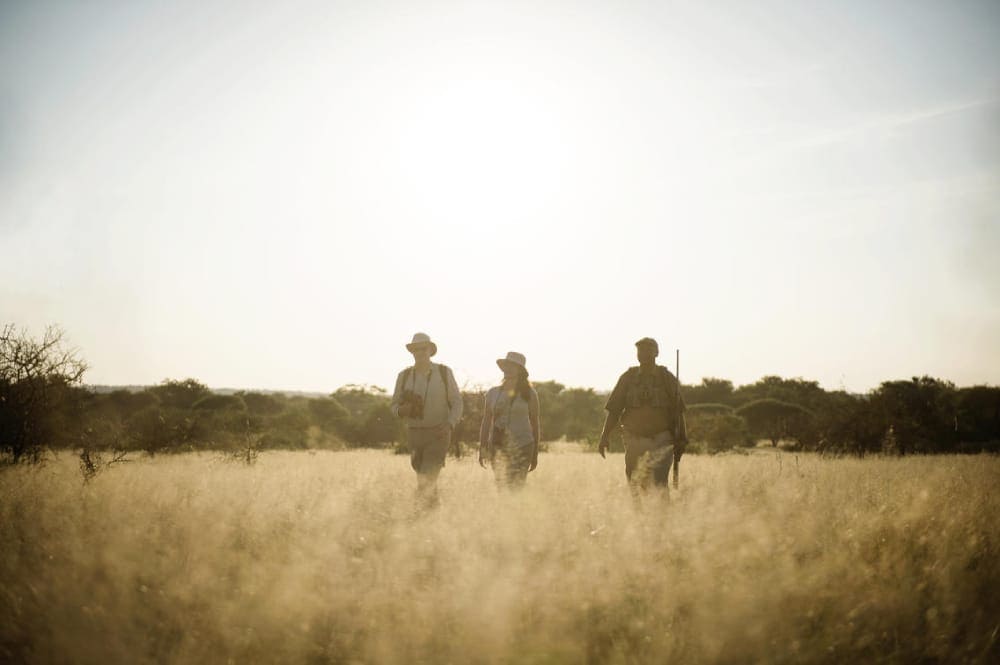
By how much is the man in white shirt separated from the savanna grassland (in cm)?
62

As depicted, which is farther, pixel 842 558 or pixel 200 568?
pixel 842 558

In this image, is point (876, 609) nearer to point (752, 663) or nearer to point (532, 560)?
point (752, 663)

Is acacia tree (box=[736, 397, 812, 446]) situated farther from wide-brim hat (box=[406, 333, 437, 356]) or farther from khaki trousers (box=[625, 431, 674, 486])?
wide-brim hat (box=[406, 333, 437, 356])

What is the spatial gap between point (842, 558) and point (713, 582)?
127 centimetres

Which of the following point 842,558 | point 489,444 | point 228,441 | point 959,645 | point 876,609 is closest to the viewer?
point 959,645

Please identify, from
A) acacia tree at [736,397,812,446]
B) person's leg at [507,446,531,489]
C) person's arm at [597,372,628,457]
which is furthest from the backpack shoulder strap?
acacia tree at [736,397,812,446]

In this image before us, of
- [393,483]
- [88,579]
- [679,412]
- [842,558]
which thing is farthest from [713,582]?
[393,483]

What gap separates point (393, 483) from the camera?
28.8ft

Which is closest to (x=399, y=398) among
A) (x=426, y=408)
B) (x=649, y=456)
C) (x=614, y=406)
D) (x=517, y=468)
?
(x=426, y=408)

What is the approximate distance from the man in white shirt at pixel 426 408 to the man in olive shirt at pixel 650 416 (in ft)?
6.01

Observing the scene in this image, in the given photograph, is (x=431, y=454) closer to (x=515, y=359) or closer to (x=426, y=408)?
(x=426, y=408)

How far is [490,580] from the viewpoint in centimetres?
422

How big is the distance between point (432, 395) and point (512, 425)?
40.4 inches

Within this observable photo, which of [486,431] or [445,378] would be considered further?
[486,431]
